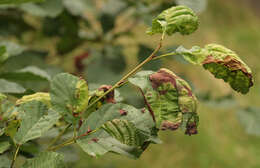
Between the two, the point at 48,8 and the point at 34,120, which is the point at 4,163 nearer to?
the point at 34,120

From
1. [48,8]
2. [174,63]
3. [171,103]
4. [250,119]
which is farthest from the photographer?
[174,63]

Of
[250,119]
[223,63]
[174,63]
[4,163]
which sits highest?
[223,63]

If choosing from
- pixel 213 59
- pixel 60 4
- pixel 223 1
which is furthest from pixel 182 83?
pixel 223 1

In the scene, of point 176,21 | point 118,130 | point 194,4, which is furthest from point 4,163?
point 194,4

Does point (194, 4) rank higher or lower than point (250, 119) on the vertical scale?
higher

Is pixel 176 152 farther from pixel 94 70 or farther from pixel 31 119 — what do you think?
pixel 31 119

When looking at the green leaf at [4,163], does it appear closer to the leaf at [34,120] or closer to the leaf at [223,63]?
the leaf at [34,120]

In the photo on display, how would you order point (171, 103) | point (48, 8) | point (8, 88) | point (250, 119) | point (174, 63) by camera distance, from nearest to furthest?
point (171, 103) → point (8, 88) → point (48, 8) → point (250, 119) → point (174, 63)
